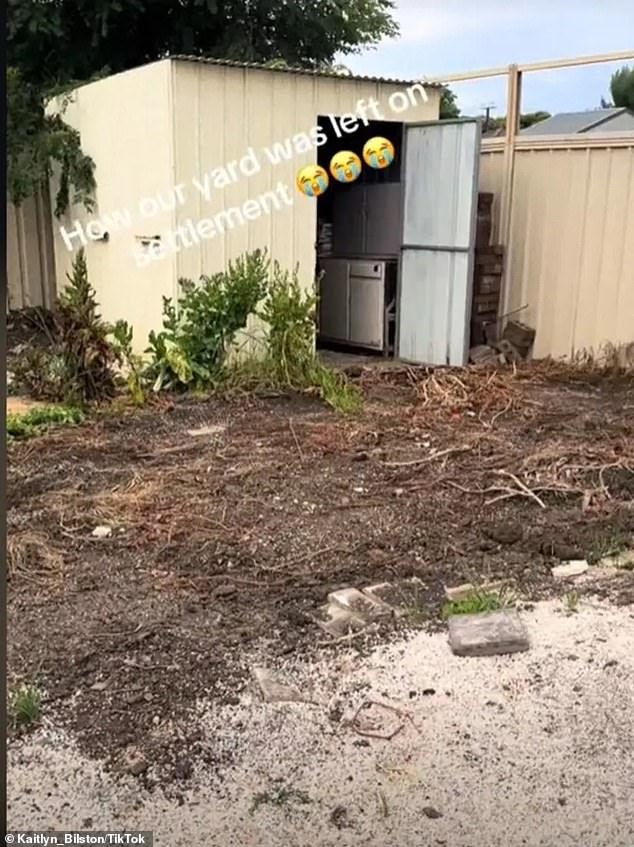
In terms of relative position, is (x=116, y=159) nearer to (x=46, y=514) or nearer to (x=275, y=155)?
(x=275, y=155)

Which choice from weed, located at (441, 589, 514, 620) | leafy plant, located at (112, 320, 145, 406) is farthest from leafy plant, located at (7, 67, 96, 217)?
weed, located at (441, 589, 514, 620)

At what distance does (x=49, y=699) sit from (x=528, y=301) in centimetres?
567

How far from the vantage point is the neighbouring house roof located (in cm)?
638

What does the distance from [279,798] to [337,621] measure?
2.70 feet

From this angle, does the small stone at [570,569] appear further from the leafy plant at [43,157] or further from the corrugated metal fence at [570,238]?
the leafy plant at [43,157]

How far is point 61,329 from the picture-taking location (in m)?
5.21

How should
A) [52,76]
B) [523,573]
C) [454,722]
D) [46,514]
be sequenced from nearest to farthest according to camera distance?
[454,722]
[523,573]
[46,514]
[52,76]

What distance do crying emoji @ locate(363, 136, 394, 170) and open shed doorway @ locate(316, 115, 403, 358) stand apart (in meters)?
0.25

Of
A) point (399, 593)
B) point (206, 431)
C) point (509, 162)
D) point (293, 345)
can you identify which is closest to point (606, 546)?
point (399, 593)

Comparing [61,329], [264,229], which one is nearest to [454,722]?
[61,329]

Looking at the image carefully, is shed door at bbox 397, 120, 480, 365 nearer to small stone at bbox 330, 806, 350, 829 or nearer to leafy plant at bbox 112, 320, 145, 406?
leafy plant at bbox 112, 320, 145, 406

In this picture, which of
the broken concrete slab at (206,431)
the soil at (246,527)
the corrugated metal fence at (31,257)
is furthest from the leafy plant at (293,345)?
the corrugated metal fence at (31,257)

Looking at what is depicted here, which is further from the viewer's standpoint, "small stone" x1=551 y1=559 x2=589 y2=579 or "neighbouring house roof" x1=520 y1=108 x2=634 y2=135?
"neighbouring house roof" x1=520 y1=108 x2=634 y2=135

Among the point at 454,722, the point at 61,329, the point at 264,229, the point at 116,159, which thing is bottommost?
the point at 454,722
